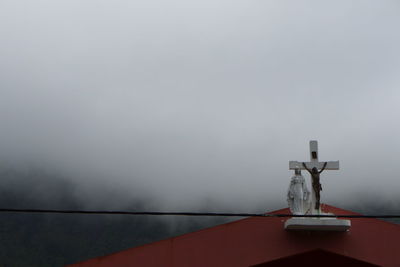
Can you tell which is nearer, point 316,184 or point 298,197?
point 298,197

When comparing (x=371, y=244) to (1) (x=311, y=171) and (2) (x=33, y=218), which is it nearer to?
(1) (x=311, y=171)

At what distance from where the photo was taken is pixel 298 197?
10.0m

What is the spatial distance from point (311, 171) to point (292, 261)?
1.53 m

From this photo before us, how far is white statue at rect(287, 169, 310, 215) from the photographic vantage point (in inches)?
396

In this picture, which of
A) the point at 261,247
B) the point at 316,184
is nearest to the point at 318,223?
the point at 316,184

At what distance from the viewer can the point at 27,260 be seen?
44.0m

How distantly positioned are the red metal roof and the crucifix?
61 centimetres

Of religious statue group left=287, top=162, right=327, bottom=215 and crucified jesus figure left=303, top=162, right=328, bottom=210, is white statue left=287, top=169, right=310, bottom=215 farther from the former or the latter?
crucified jesus figure left=303, top=162, right=328, bottom=210

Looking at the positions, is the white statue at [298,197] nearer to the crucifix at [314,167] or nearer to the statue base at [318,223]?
the crucifix at [314,167]

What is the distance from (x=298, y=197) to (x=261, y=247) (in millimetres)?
1000

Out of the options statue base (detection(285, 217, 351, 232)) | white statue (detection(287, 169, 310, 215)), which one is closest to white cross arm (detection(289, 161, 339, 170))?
white statue (detection(287, 169, 310, 215))

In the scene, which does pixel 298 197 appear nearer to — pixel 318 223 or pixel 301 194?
pixel 301 194

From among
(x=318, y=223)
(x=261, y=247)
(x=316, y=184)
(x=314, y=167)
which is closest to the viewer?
(x=318, y=223)

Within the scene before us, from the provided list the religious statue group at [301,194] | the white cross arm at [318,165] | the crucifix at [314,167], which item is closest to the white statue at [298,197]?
the religious statue group at [301,194]
